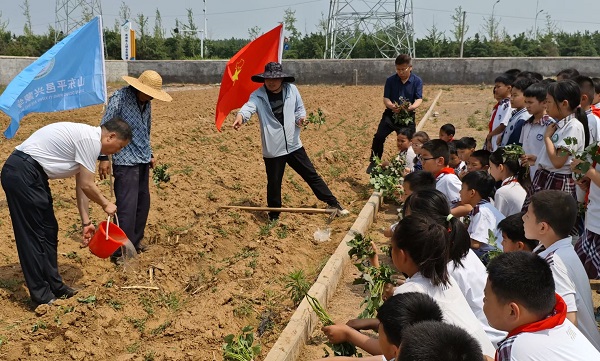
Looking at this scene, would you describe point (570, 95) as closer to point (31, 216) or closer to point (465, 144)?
point (465, 144)

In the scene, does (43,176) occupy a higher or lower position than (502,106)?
lower

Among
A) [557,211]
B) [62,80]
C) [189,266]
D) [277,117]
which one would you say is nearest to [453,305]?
[557,211]

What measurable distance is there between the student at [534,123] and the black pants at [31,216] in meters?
4.38

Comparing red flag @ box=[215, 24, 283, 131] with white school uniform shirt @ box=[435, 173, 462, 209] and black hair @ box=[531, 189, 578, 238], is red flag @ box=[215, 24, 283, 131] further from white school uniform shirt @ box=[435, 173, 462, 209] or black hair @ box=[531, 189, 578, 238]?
black hair @ box=[531, 189, 578, 238]

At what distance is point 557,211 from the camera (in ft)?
12.6

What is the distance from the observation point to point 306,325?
4.71 m

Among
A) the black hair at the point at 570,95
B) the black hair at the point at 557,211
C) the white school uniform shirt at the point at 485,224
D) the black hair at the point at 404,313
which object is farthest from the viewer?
the black hair at the point at 570,95

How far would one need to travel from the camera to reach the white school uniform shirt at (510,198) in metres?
5.72

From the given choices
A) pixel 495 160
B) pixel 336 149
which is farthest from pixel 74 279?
pixel 336 149

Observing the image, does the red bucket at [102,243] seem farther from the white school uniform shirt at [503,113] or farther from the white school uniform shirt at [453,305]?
the white school uniform shirt at [503,113]

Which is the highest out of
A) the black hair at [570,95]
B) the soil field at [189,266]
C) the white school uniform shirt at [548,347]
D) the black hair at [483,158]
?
the black hair at [570,95]

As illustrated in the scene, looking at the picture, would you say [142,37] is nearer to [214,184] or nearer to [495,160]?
[214,184]

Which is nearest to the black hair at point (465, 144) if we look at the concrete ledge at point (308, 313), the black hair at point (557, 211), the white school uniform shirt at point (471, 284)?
the concrete ledge at point (308, 313)

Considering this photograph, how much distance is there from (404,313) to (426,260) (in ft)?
2.39
